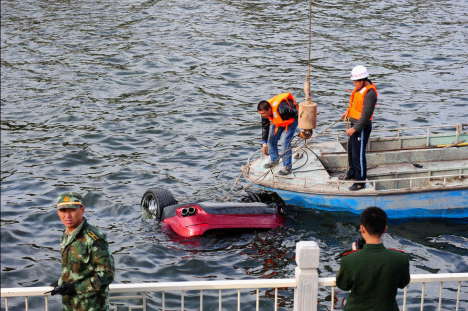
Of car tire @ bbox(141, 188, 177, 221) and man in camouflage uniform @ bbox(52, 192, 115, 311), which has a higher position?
man in camouflage uniform @ bbox(52, 192, 115, 311)

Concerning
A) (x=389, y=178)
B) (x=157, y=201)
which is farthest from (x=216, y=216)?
(x=389, y=178)

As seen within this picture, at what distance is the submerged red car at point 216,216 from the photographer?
Result: 10.8 meters

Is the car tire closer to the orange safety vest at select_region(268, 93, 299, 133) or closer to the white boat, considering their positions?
the white boat

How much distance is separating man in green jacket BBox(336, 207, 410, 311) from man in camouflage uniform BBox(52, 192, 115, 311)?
2.30m

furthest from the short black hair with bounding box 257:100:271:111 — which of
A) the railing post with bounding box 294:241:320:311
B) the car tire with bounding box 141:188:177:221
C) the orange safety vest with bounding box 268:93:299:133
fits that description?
the railing post with bounding box 294:241:320:311

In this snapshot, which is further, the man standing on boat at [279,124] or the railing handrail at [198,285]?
the man standing on boat at [279,124]

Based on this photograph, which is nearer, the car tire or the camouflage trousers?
the camouflage trousers

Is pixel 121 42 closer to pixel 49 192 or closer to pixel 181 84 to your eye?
pixel 181 84

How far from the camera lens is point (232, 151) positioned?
16.7 meters

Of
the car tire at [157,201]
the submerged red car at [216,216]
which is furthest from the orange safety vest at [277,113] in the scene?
the car tire at [157,201]

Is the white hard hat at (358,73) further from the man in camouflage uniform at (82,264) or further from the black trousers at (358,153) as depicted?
the man in camouflage uniform at (82,264)

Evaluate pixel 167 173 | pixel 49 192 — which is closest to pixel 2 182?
pixel 49 192

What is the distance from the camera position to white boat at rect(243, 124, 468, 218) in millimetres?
11945

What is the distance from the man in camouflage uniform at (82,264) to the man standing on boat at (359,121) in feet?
22.7
